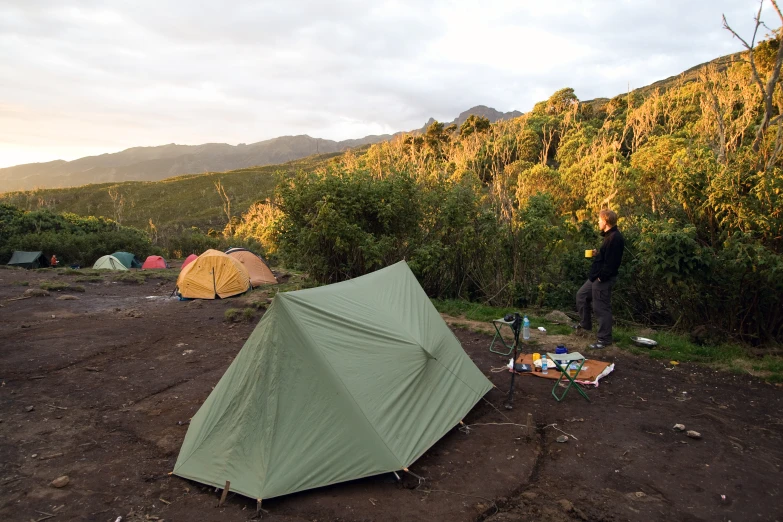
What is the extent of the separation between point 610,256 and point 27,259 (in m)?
28.5

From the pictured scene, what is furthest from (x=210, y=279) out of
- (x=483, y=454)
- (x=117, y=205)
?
A: (x=117, y=205)

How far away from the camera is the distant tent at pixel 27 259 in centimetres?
2409

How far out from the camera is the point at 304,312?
4.70 metres

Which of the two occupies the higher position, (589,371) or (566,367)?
(566,367)

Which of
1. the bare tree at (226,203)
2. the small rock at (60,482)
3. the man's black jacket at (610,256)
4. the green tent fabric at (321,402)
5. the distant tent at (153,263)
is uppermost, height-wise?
the bare tree at (226,203)

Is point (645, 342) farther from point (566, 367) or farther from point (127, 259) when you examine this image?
point (127, 259)

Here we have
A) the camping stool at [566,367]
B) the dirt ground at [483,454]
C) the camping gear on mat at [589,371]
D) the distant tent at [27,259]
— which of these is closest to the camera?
the dirt ground at [483,454]

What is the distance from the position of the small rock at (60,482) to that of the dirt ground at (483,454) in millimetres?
58

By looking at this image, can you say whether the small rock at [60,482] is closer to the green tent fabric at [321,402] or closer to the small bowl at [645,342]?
the green tent fabric at [321,402]

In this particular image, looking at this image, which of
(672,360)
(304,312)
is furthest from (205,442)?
(672,360)

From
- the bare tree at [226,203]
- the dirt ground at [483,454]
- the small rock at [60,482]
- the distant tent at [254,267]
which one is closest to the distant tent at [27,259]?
the bare tree at [226,203]

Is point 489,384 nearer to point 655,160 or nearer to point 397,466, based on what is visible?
point 397,466

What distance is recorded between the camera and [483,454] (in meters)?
4.55

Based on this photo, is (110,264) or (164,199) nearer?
(110,264)
